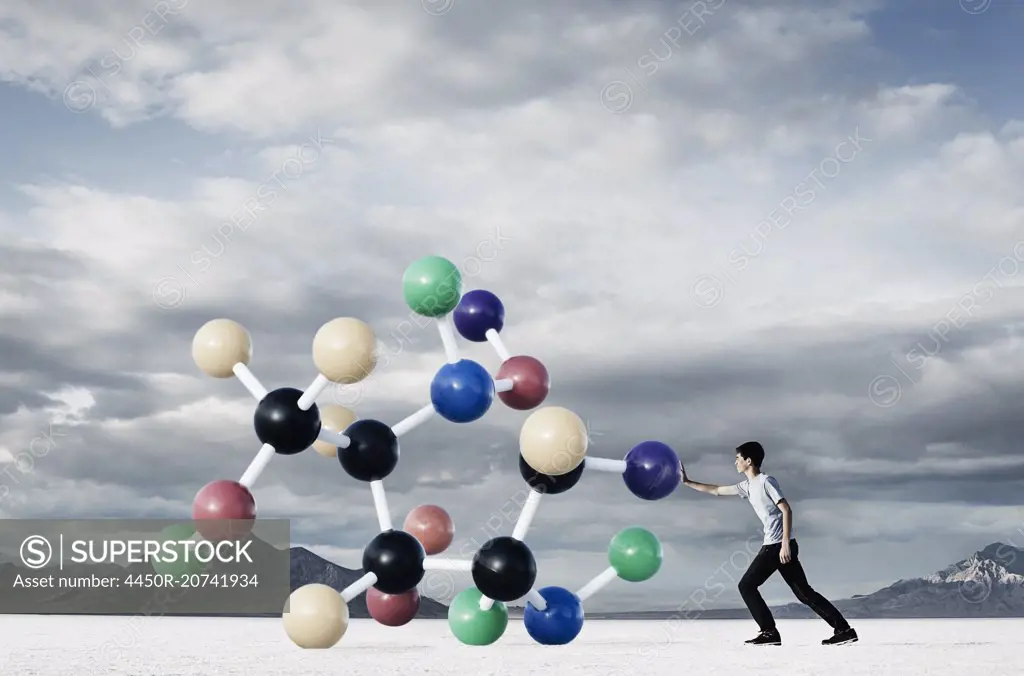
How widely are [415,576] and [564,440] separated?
134 centimetres

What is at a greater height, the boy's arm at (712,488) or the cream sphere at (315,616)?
the boy's arm at (712,488)

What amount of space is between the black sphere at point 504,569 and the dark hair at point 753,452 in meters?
1.85

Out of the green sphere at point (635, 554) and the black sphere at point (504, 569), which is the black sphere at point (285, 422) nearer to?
the black sphere at point (504, 569)

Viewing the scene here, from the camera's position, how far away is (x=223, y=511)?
6.57m

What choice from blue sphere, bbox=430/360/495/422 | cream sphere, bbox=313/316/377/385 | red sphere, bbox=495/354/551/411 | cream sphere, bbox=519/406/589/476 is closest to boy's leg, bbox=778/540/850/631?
cream sphere, bbox=519/406/589/476

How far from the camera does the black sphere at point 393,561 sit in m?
6.94

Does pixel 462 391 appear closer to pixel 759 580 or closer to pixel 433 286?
pixel 433 286

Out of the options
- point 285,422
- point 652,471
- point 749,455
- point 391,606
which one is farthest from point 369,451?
point 749,455

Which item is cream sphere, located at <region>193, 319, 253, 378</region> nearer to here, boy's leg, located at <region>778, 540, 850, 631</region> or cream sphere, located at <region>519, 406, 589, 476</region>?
cream sphere, located at <region>519, 406, 589, 476</region>

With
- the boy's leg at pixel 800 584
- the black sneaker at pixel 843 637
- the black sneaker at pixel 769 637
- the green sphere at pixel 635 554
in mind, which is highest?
the green sphere at pixel 635 554

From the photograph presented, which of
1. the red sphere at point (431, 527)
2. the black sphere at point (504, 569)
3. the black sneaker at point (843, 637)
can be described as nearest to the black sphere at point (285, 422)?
the black sphere at point (504, 569)

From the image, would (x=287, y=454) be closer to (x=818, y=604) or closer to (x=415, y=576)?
(x=415, y=576)

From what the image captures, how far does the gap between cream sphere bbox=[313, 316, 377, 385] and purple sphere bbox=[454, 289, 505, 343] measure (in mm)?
1153

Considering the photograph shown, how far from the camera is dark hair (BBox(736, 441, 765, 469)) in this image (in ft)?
25.3
